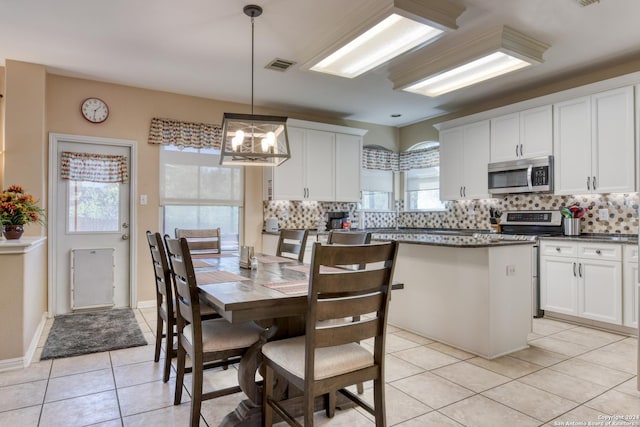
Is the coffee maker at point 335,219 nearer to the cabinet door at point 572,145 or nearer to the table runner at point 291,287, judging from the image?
the cabinet door at point 572,145

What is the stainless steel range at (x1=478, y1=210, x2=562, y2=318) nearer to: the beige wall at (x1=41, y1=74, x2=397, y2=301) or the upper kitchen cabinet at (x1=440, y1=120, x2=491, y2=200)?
the upper kitchen cabinet at (x1=440, y1=120, x2=491, y2=200)

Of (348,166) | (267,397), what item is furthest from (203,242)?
(348,166)

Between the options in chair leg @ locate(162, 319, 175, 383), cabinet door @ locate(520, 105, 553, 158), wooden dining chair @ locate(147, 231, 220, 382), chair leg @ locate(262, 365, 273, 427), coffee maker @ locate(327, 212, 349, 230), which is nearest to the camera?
chair leg @ locate(262, 365, 273, 427)

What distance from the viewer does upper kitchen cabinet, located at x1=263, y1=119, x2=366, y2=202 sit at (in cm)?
545

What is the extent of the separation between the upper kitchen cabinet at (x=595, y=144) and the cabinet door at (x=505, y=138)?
1.49 ft

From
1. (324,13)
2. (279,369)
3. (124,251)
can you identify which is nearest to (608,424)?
(279,369)

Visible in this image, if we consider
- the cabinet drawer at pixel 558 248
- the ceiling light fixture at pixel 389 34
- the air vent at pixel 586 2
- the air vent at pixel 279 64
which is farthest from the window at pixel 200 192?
the air vent at pixel 586 2

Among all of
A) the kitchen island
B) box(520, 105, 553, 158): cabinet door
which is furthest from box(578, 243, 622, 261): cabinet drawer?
box(520, 105, 553, 158): cabinet door

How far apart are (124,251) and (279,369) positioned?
12.2ft

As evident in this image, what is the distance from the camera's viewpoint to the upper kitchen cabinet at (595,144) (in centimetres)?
382

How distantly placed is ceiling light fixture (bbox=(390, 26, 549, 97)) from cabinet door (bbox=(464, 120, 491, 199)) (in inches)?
55.7

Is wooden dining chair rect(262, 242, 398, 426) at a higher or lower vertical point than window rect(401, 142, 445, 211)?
lower

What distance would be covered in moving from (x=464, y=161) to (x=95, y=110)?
15.5ft

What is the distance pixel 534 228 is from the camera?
461cm
